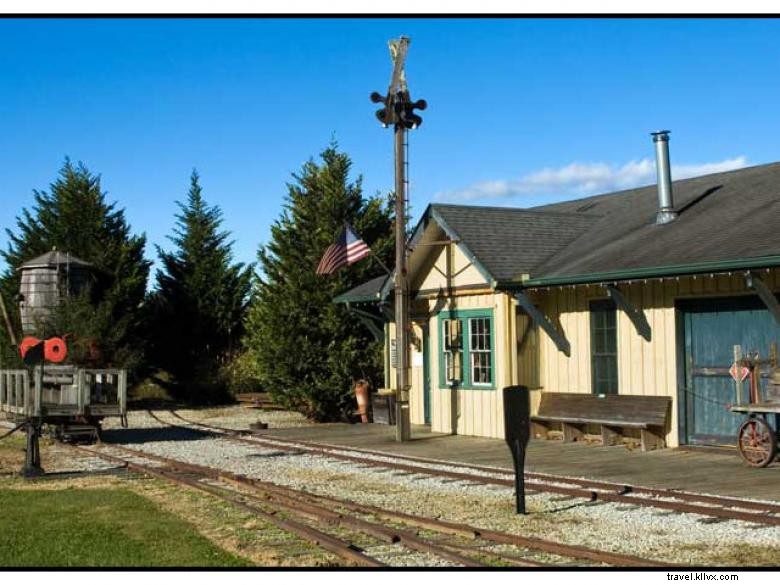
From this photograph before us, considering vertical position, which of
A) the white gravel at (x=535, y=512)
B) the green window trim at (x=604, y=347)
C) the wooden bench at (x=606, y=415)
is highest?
the green window trim at (x=604, y=347)

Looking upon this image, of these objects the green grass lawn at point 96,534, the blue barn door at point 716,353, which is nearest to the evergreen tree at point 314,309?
the blue barn door at point 716,353

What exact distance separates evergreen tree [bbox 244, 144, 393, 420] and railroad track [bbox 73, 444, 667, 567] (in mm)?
11413

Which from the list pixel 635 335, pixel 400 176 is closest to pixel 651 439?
pixel 635 335

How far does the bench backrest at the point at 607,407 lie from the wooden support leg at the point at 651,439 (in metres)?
0.25

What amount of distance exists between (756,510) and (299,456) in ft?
26.2

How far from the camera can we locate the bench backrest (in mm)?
15430

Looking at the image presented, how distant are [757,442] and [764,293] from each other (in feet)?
6.19

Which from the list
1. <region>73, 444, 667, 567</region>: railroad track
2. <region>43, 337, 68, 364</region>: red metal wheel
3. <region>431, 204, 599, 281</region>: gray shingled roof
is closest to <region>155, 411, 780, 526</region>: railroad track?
<region>73, 444, 667, 567</region>: railroad track

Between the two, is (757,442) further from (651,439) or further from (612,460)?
(651,439)

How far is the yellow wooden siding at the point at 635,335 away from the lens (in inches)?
590

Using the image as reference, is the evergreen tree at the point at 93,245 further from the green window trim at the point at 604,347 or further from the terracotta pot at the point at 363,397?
the green window trim at the point at 604,347

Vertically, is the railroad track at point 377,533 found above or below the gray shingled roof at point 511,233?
below

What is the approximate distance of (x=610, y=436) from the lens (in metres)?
16.3

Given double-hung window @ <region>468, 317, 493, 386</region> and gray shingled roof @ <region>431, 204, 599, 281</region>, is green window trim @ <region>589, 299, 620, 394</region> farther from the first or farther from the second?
double-hung window @ <region>468, 317, 493, 386</region>
